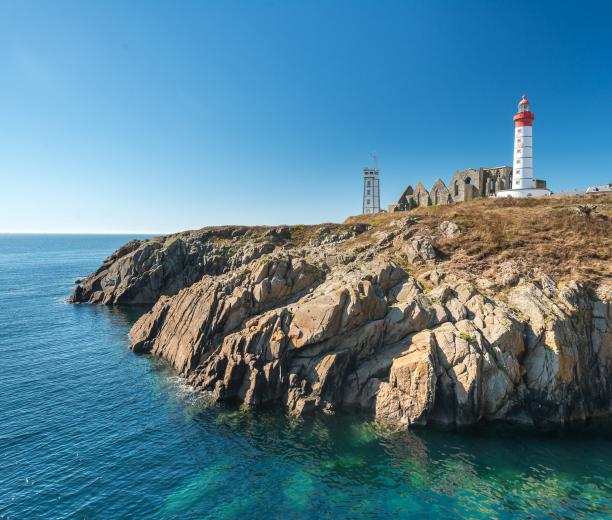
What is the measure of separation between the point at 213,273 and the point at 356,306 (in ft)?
203

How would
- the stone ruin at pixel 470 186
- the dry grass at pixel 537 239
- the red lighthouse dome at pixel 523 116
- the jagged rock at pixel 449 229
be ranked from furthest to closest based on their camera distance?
the stone ruin at pixel 470 186 < the red lighthouse dome at pixel 523 116 < the jagged rock at pixel 449 229 < the dry grass at pixel 537 239

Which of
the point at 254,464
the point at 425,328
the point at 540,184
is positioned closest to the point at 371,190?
the point at 540,184

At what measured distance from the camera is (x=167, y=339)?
174ft

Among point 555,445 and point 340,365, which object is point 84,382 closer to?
point 340,365

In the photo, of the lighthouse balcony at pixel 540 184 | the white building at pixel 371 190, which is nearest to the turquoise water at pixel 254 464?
the lighthouse balcony at pixel 540 184

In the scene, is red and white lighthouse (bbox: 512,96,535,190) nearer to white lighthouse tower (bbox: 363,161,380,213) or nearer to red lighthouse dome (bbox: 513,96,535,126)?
red lighthouse dome (bbox: 513,96,535,126)

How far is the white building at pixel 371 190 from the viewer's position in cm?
12012

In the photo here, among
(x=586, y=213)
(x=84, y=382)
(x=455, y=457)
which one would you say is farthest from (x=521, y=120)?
(x=84, y=382)

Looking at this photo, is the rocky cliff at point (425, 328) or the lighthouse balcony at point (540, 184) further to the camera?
the lighthouse balcony at point (540, 184)

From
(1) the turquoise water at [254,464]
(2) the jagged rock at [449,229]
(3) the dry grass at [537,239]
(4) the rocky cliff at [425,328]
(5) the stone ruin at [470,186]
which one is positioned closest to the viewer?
(1) the turquoise water at [254,464]

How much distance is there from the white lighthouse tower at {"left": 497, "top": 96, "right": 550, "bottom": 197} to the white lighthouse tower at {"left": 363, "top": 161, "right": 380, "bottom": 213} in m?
48.6

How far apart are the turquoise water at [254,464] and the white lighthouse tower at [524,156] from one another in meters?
56.7

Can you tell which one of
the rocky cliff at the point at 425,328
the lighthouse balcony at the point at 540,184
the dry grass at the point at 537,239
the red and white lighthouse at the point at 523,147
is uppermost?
the red and white lighthouse at the point at 523,147

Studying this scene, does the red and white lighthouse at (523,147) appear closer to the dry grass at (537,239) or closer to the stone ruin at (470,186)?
the stone ruin at (470,186)
